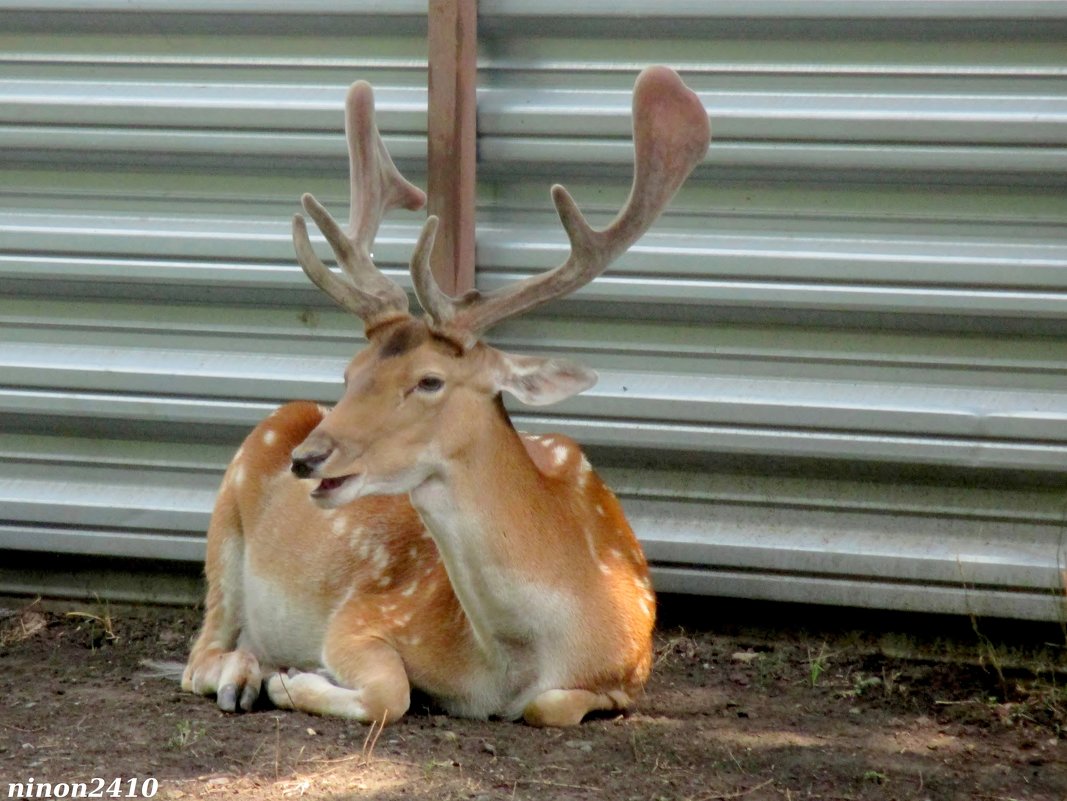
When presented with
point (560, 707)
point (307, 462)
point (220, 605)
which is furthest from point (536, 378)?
point (220, 605)

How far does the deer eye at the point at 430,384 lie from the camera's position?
4.83 meters

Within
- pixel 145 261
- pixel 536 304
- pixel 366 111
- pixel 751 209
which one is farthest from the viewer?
pixel 145 261

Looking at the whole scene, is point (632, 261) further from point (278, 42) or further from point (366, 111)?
point (278, 42)

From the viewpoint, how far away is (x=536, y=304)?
194 inches

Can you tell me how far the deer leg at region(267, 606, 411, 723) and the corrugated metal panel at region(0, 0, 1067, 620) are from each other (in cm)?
124

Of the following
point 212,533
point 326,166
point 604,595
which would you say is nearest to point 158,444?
point 212,533

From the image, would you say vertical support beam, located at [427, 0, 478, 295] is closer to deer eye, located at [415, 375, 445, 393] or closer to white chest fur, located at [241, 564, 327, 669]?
deer eye, located at [415, 375, 445, 393]

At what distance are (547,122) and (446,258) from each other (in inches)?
25.0

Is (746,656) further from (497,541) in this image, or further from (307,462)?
(307,462)

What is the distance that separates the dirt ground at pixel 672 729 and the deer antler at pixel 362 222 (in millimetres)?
1352

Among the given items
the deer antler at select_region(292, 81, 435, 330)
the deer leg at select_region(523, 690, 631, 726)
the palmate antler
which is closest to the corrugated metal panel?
the deer antler at select_region(292, 81, 435, 330)

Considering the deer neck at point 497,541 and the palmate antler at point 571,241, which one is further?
the deer neck at point 497,541

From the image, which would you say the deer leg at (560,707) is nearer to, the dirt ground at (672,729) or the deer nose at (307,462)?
the dirt ground at (672,729)

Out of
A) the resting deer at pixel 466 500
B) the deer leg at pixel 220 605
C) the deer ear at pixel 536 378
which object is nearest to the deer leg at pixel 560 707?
the resting deer at pixel 466 500
